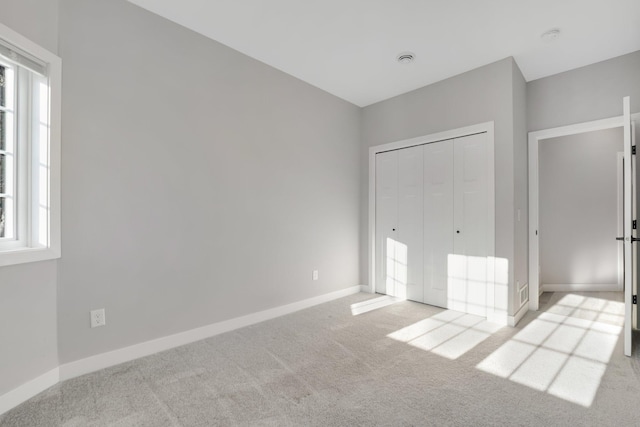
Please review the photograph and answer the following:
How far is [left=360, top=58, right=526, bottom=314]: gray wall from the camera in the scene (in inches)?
119

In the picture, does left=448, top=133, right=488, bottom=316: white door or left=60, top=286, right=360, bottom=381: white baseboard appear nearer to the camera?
left=60, top=286, right=360, bottom=381: white baseboard

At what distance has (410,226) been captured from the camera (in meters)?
3.86

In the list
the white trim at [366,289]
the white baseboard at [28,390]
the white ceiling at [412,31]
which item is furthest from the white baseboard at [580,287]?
the white baseboard at [28,390]

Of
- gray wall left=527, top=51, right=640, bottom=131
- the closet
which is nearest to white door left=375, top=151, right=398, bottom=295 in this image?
the closet

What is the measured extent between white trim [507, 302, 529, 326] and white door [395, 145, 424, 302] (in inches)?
Answer: 38.9

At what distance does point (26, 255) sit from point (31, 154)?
2.07ft

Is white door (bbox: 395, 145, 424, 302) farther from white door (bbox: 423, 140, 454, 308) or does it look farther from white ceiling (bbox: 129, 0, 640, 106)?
white ceiling (bbox: 129, 0, 640, 106)

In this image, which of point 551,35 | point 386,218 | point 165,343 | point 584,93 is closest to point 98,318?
point 165,343

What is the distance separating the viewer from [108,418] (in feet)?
5.31

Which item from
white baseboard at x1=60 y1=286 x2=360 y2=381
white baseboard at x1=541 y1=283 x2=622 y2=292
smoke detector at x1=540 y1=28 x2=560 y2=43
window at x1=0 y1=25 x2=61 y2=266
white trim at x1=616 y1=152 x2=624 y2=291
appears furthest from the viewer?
white baseboard at x1=541 y1=283 x2=622 y2=292

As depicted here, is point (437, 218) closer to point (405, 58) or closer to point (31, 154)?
point (405, 58)

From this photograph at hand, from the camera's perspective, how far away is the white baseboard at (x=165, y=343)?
6.72 ft

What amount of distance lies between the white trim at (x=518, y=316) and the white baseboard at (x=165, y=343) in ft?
6.90

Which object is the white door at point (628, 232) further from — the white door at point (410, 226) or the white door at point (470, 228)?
the white door at point (410, 226)
